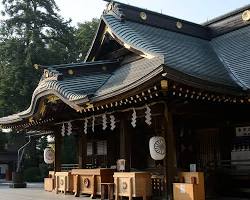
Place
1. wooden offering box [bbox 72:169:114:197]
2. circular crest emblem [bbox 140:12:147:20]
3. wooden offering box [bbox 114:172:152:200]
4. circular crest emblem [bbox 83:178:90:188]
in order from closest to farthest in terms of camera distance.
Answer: wooden offering box [bbox 114:172:152:200], wooden offering box [bbox 72:169:114:197], circular crest emblem [bbox 83:178:90:188], circular crest emblem [bbox 140:12:147:20]

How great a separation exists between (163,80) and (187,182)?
2970mm

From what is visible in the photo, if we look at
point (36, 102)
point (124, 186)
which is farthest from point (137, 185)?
point (36, 102)

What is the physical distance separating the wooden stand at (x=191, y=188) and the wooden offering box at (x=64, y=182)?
5646mm

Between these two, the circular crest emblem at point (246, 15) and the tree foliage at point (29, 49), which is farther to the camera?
the tree foliage at point (29, 49)

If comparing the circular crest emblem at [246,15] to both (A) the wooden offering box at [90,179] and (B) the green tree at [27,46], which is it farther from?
(B) the green tree at [27,46]

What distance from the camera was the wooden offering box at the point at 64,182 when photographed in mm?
14414

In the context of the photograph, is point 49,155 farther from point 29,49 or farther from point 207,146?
point 29,49

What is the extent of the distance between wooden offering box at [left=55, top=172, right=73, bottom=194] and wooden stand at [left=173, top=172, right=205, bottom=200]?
18.5ft

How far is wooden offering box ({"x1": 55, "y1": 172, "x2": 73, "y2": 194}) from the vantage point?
14.4 metres

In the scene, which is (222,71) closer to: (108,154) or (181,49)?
(181,49)

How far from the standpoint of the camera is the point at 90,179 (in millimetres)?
13148

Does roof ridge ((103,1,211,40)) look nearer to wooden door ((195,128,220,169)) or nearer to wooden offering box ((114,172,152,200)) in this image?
wooden door ((195,128,220,169))

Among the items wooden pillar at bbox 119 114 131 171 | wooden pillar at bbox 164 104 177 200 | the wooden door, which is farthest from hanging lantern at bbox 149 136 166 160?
the wooden door

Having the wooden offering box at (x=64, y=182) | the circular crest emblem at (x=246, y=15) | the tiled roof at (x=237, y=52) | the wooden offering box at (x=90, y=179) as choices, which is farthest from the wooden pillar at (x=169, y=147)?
the circular crest emblem at (x=246, y=15)
